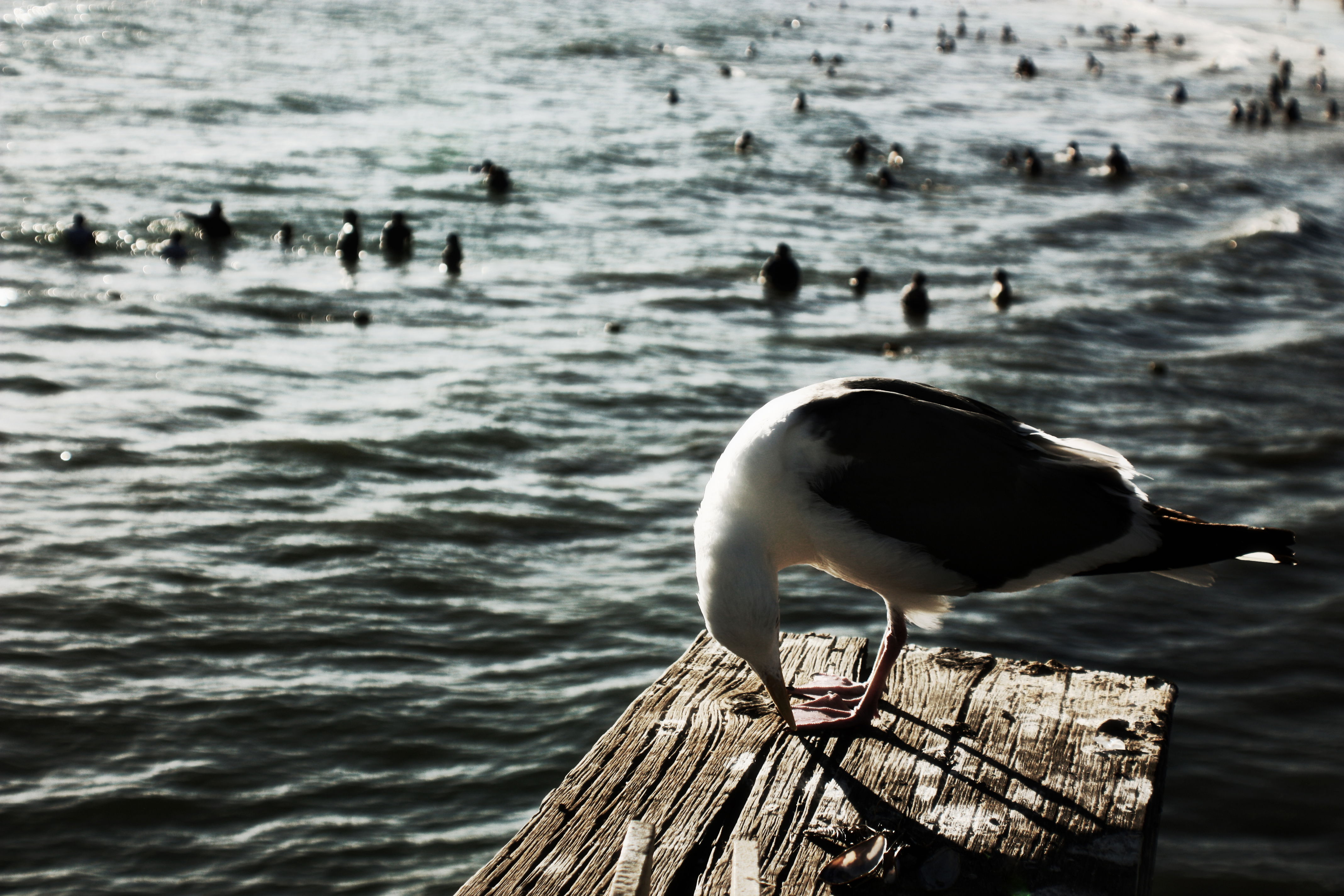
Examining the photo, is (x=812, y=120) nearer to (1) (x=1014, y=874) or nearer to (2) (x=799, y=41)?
(2) (x=799, y=41)

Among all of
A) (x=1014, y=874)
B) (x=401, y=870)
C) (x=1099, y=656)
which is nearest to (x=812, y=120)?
(x=1099, y=656)

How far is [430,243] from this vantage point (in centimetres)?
2567

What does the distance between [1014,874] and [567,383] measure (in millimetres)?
13613

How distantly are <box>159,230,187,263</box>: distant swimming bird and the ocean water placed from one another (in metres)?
0.31

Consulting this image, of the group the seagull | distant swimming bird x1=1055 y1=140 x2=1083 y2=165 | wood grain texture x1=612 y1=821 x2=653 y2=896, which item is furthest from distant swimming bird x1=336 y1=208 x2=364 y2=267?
distant swimming bird x1=1055 y1=140 x2=1083 y2=165

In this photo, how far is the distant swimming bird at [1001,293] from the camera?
21.4 metres

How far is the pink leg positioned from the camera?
13.7ft

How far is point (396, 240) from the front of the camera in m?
24.3

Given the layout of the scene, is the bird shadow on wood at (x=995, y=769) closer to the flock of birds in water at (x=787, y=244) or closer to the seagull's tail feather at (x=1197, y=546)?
the seagull's tail feather at (x=1197, y=546)

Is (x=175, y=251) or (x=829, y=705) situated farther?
(x=175, y=251)

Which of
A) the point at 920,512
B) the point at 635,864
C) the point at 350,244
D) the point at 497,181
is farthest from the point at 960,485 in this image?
the point at 497,181

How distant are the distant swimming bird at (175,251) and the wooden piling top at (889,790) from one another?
68.7 feet

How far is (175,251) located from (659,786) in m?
21.7

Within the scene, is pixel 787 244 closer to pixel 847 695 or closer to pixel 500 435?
pixel 500 435
